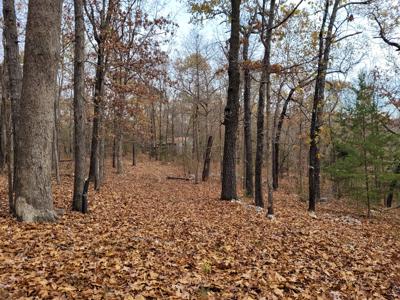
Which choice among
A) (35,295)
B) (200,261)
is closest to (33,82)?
(35,295)

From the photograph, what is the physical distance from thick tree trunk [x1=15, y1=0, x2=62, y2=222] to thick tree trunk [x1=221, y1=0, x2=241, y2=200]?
6.47 m

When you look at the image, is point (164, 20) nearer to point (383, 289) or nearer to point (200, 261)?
point (200, 261)

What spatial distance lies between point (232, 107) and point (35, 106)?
6.89m

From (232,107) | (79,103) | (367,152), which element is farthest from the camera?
(367,152)

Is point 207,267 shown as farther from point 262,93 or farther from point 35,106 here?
point 262,93

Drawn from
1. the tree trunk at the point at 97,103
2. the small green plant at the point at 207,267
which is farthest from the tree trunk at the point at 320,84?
the tree trunk at the point at 97,103

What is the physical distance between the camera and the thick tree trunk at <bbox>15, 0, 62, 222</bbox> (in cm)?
577

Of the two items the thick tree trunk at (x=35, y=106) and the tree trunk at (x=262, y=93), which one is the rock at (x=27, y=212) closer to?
the thick tree trunk at (x=35, y=106)

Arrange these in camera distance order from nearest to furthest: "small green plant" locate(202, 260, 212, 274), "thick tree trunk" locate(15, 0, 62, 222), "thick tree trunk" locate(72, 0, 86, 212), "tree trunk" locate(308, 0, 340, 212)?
"small green plant" locate(202, 260, 212, 274)
"thick tree trunk" locate(15, 0, 62, 222)
"thick tree trunk" locate(72, 0, 86, 212)
"tree trunk" locate(308, 0, 340, 212)

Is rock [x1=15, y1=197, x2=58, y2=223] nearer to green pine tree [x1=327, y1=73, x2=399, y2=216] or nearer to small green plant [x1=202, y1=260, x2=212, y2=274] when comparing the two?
small green plant [x1=202, y1=260, x2=212, y2=274]

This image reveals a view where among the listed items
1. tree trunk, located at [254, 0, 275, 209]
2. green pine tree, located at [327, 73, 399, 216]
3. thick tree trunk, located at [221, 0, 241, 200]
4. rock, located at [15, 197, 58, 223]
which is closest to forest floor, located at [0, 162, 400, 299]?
rock, located at [15, 197, 58, 223]

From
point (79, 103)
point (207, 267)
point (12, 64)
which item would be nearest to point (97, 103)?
point (79, 103)

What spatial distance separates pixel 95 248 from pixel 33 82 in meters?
3.30

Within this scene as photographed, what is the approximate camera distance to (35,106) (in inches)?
227
